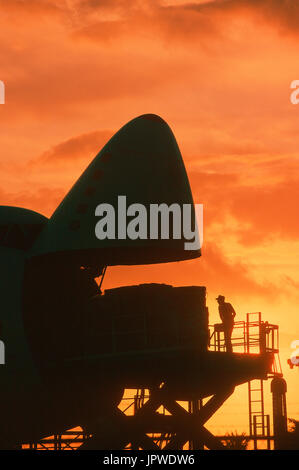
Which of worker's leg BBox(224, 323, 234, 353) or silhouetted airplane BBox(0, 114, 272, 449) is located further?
worker's leg BBox(224, 323, 234, 353)

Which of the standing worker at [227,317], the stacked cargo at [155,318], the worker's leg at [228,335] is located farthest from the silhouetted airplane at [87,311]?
the standing worker at [227,317]

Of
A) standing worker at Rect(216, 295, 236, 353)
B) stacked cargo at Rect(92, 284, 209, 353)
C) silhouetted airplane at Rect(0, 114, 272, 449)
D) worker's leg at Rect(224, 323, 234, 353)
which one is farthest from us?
worker's leg at Rect(224, 323, 234, 353)

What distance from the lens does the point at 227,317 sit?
3634cm

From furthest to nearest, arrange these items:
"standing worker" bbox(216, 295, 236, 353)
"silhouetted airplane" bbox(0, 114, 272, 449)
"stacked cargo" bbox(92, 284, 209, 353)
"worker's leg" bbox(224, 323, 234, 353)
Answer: "worker's leg" bbox(224, 323, 234, 353) < "standing worker" bbox(216, 295, 236, 353) < "silhouetted airplane" bbox(0, 114, 272, 449) < "stacked cargo" bbox(92, 284, 209, 353)

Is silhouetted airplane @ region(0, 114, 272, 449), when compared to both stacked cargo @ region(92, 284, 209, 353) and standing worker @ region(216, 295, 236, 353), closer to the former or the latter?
stacked cargo @ region(92, 284, 209, 353)

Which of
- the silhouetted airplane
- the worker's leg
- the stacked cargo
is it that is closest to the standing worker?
the worker's leg

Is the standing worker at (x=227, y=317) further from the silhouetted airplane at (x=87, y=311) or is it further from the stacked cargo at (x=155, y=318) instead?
the stacked cargo at (x=155, y=318)

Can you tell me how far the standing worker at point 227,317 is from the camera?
36.3 m

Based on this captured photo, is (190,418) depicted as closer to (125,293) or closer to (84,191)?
(125,293)

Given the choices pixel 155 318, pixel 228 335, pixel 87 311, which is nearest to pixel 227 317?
pixel 228 335

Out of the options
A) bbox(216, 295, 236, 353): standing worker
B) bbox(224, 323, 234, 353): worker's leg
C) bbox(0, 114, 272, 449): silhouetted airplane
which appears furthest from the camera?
bbox(224, 323, 234, 353): worker's leg

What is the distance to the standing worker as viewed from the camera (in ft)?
119

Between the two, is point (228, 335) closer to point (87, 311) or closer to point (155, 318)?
point (155, 318)

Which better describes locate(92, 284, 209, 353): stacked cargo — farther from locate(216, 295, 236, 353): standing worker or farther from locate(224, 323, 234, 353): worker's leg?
locate(224, 323, 234, 353): worker's leg
